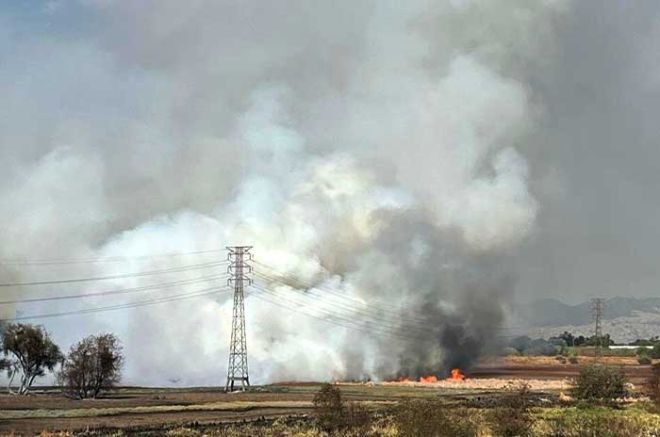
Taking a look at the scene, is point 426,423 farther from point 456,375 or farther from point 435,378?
point 456,375

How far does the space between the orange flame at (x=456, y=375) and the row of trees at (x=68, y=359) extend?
7720 centimetres

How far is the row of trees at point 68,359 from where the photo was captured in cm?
11981

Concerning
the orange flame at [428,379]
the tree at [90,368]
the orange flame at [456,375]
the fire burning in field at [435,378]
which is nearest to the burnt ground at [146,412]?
the tree at [90,368]

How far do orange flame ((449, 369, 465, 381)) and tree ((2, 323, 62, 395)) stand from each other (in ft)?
281

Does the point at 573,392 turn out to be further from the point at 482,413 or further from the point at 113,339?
the point at 113,339

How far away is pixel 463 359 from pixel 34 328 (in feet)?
321

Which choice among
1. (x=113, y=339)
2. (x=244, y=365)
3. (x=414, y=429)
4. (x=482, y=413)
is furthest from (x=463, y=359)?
(x=414, y=429)

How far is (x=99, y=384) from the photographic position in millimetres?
120312

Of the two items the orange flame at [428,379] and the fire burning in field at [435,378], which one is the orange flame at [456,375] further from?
the orange flame at [428,379]

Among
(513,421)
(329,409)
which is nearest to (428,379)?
(513,421)

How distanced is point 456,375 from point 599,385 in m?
86.9

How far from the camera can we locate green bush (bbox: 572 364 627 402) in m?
90.8

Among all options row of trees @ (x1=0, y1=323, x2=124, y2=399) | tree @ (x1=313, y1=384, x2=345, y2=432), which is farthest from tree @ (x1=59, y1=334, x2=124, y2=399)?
tree @ (x1=313, y1=384, x2=345, y2=432)

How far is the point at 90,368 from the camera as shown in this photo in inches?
4754
